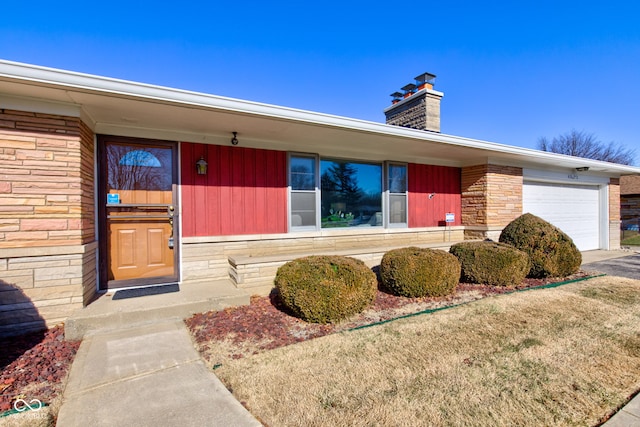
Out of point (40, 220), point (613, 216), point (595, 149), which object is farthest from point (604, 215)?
point (595, 149)

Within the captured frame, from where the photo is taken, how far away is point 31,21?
5.32 metres

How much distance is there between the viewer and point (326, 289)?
380 cm

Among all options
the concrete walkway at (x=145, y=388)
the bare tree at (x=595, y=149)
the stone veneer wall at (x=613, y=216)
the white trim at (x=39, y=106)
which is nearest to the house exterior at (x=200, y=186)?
the white trim at (x=39, y=106)

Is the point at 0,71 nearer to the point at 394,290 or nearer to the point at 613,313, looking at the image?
the point at 394,290

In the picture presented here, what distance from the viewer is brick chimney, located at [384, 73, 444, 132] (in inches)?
340

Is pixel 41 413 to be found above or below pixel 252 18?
below

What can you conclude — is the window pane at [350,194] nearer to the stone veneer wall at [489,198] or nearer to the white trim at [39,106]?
the stone veneer wall at [489,198]

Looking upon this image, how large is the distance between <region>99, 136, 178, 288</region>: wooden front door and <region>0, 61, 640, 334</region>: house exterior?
2 cm

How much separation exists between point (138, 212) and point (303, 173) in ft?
9.64

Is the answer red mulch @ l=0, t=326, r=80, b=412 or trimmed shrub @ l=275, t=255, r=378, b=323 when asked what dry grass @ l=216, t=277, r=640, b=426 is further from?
red mulch @ l=0, t=326, r=80, b=412

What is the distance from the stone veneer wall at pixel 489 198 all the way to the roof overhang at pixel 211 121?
0.48 metres

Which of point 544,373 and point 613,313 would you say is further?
point 613,313

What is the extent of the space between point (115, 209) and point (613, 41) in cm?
1143

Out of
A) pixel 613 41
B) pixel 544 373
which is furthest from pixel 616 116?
pixel 544 373
